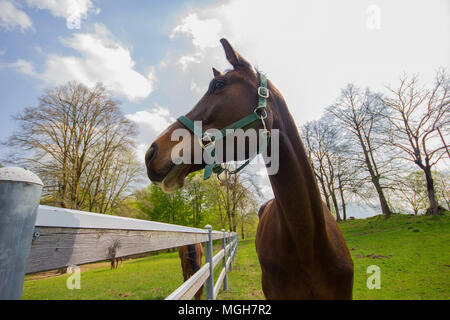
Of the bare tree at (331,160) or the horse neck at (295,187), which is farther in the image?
the bare tree at (331,160)

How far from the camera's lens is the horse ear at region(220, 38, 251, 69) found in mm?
1897

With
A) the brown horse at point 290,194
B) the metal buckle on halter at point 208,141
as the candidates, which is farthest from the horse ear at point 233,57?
the metal buckle on halter at point 208,141

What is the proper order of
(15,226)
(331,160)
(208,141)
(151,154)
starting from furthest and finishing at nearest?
(331,160) → (208,141) → (151,154) → (15,226)

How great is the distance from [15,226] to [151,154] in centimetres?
97

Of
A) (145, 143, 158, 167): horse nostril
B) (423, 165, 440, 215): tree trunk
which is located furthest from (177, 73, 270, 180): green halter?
(423, 165, 440, 215): tree trunk

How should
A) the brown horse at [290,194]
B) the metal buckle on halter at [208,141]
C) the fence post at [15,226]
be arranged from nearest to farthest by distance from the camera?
the fence post at [15,226], the metal buckle on halter at [208,141], the brown horse at [290,194]

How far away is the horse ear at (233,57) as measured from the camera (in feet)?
6.22

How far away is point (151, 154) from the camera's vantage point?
60.3 inches

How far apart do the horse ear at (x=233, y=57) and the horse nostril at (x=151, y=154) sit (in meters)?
1.07

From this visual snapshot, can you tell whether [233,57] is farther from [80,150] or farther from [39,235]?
[80,150]

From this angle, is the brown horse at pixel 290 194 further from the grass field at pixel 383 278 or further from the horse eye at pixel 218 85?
the grass field at pixel 383 278

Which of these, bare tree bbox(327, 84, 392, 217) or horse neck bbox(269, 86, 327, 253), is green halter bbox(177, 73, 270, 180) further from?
bare tree bbox(327, 84, 392, 217)

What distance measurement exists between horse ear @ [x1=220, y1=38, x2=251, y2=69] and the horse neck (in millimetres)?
354

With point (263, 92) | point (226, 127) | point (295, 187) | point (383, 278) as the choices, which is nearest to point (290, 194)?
point (295, 187)
